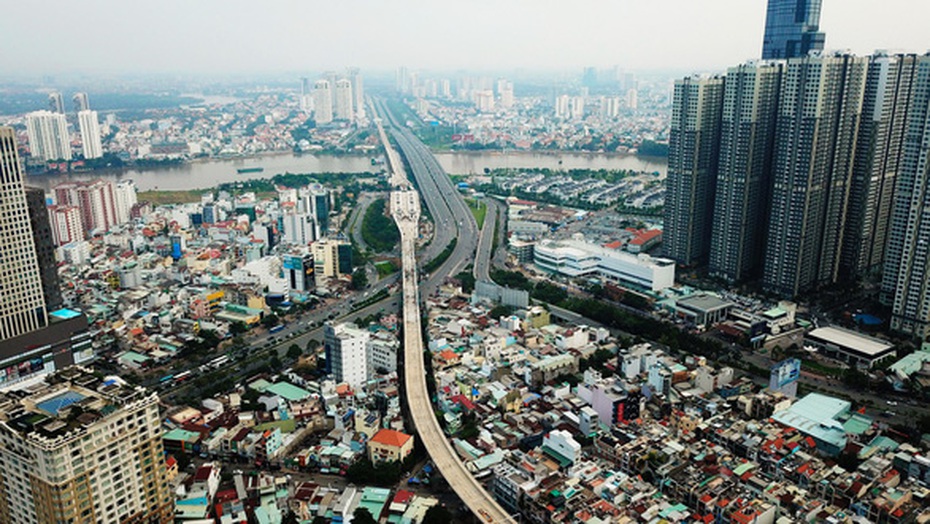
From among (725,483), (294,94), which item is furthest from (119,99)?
(725,483)

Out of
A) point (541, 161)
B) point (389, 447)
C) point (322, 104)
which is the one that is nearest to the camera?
point (389, 447)

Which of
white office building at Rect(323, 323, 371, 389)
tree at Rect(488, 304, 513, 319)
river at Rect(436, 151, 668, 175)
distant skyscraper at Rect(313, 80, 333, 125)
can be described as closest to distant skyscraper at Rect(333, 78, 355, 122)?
distant skyscraper at Rect(313, 80, 333, 125)

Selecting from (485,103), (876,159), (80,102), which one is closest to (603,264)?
(876,159)

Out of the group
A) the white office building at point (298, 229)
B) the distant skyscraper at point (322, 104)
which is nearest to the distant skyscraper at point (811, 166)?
the white office building at point (298, 229)

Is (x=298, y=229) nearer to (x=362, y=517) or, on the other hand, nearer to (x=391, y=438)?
(x=391, y=438)

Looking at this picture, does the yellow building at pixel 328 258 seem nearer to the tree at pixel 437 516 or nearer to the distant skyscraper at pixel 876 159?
the tree at pixel 437 516

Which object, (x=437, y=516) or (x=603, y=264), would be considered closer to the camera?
(x=437, y=516)

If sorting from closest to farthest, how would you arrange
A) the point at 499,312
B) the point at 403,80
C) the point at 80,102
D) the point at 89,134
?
the point at 499,312 → the point at 89,134 → the point at 80,102 → the point at 403,80
